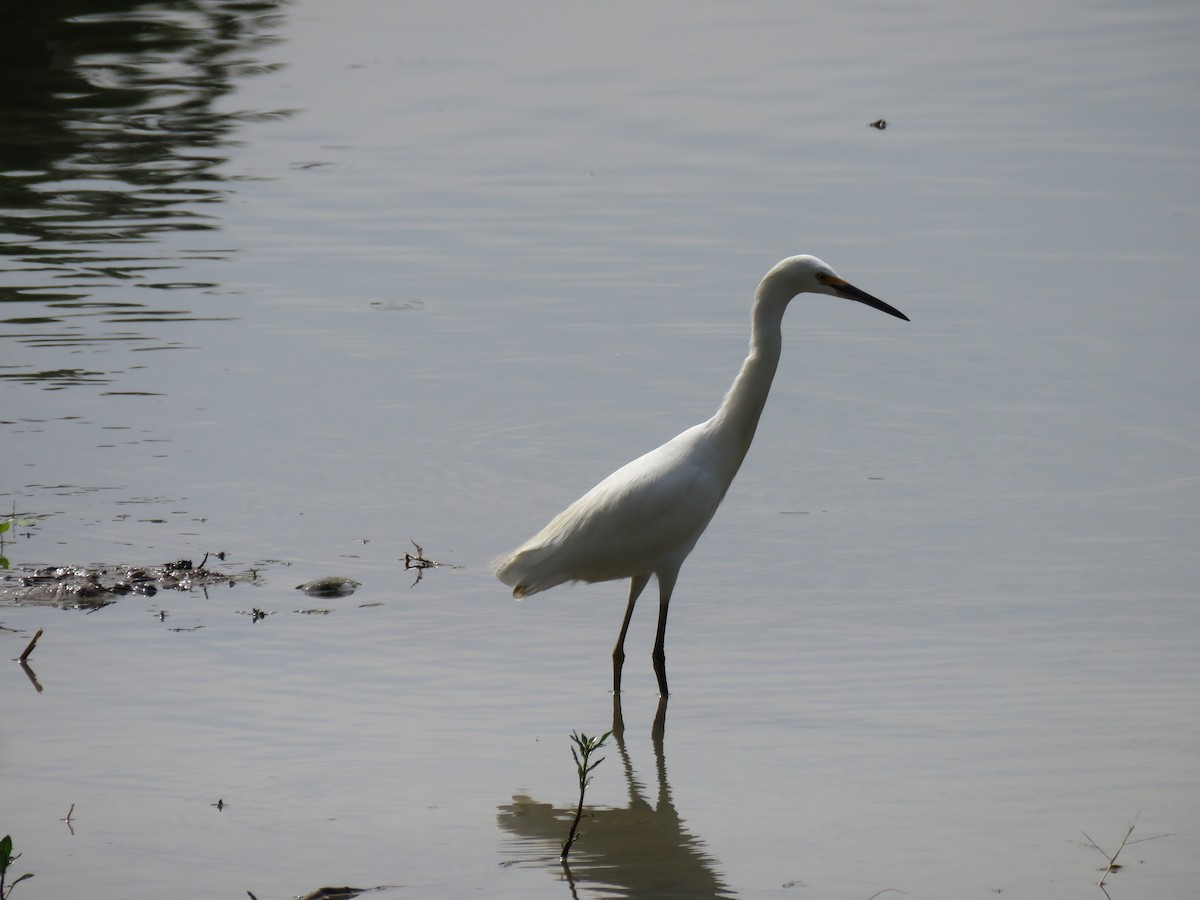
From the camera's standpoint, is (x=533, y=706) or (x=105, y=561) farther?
(x=105, y=561)

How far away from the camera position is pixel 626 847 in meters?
5.00

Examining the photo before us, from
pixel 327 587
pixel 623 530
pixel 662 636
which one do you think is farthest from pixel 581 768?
pixel 327 587

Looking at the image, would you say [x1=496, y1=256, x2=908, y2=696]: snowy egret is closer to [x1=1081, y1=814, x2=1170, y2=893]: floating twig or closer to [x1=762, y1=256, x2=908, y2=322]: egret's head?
[x1=762, y1=256, x2=908, y2=322]: egret's head

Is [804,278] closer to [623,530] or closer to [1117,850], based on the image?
[623,530]

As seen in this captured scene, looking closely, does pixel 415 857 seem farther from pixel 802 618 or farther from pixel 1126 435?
pixel 1126 435

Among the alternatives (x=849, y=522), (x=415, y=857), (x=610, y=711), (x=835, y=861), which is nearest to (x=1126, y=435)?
(x=849, y=522)

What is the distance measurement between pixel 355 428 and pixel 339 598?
260 cm

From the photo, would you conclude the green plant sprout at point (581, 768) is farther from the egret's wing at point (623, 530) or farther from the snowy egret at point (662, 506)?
the egret's wing at point (623, 530)

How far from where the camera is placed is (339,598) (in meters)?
7.08

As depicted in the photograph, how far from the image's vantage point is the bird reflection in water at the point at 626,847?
4.71 metres

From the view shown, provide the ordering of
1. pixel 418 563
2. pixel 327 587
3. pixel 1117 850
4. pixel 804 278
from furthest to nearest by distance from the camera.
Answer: pixel 418 563 → pixel 327 587 → pixel 804 278 → pixel 1117 850

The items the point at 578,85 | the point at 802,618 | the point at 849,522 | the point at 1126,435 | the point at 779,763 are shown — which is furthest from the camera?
the point at 578,85

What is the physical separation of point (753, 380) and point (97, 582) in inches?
115

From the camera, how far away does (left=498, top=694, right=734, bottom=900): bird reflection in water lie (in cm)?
471
